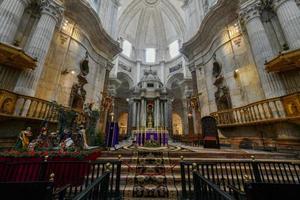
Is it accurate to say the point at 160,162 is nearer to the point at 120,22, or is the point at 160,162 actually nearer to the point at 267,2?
the point at 267,2

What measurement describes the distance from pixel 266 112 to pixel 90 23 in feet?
49.7

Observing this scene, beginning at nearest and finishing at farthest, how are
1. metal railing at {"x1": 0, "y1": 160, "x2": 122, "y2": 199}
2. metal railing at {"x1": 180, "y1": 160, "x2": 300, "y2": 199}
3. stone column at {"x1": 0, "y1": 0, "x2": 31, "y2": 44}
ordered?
metal railing at {"x1": 180, "y1": 160, "x2": 300, "y2": 199}, metal railing at {"x1": 0, "y1": 160, "x2": 122, "y2": 199}, stone column at {"x1": 0, "y1": 0, "x2": 31, "y2": 44}

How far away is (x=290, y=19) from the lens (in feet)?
25.2

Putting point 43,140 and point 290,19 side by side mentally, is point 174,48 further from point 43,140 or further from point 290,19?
point 43,140

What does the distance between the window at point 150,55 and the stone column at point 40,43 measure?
64.1 feet

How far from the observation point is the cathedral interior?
9.89 ft

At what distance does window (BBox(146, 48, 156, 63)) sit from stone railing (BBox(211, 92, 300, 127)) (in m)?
20.5

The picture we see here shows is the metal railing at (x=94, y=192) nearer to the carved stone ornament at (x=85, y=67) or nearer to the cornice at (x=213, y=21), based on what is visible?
the carved stone ornament at (x=85, y=67)

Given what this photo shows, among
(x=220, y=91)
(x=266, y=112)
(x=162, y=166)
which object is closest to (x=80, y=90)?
(x=162, y=166)

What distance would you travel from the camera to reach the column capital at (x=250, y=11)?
9146 mm

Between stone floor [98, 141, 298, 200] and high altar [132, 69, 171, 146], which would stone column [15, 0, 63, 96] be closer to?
stone floor [98, 141, 298, 200]

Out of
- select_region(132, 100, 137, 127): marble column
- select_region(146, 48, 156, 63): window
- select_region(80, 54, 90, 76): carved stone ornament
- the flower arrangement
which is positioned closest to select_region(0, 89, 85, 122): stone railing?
the flower arrangement

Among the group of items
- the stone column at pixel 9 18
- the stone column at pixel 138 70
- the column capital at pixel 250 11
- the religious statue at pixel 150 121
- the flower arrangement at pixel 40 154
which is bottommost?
the flower arrangement at pixel 40 154

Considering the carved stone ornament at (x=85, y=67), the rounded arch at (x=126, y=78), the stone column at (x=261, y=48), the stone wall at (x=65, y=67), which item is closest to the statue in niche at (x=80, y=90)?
the carved stone ornament at (x=85, y=67)
